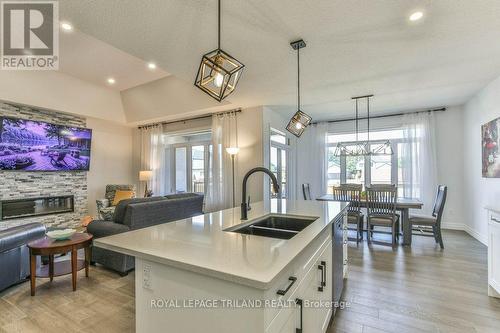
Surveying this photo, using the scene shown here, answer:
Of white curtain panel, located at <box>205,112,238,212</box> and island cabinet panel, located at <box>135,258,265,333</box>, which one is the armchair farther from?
island cabinet panel, located at <box>135,258,265,333</box>

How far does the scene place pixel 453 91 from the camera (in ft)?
13.8

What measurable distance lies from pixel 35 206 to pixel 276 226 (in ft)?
18.5

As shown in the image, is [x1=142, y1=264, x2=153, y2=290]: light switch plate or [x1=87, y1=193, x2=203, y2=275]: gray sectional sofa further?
[x1=87, y1=193, x2=203, y2=275]: gray sectional sofa

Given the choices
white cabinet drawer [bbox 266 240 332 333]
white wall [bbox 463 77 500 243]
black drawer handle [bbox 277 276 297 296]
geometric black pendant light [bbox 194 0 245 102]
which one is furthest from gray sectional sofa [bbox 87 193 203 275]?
white wall [bbox 463 77 500 243]

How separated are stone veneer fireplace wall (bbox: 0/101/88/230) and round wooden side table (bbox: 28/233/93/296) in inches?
110

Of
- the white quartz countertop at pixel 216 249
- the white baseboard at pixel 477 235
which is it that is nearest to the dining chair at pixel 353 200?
the white baseboard at pixel 477 235

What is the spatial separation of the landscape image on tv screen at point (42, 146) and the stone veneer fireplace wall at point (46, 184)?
193 millimetres

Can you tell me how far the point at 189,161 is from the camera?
259 inches

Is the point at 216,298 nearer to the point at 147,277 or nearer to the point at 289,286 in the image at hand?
the point at 289,286

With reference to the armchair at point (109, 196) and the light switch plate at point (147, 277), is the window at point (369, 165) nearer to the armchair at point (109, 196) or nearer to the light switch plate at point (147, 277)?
the armchair at point (109, 196)

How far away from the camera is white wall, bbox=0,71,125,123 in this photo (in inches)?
173

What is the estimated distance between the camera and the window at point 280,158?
227 inches

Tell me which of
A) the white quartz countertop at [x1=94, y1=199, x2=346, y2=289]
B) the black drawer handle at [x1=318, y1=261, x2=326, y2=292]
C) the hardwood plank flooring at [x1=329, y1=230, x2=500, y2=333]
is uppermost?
the white quartz countertop at [x1=94, y1=199, x2=346, y2=289]

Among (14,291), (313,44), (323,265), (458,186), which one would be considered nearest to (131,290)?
(14,291)
